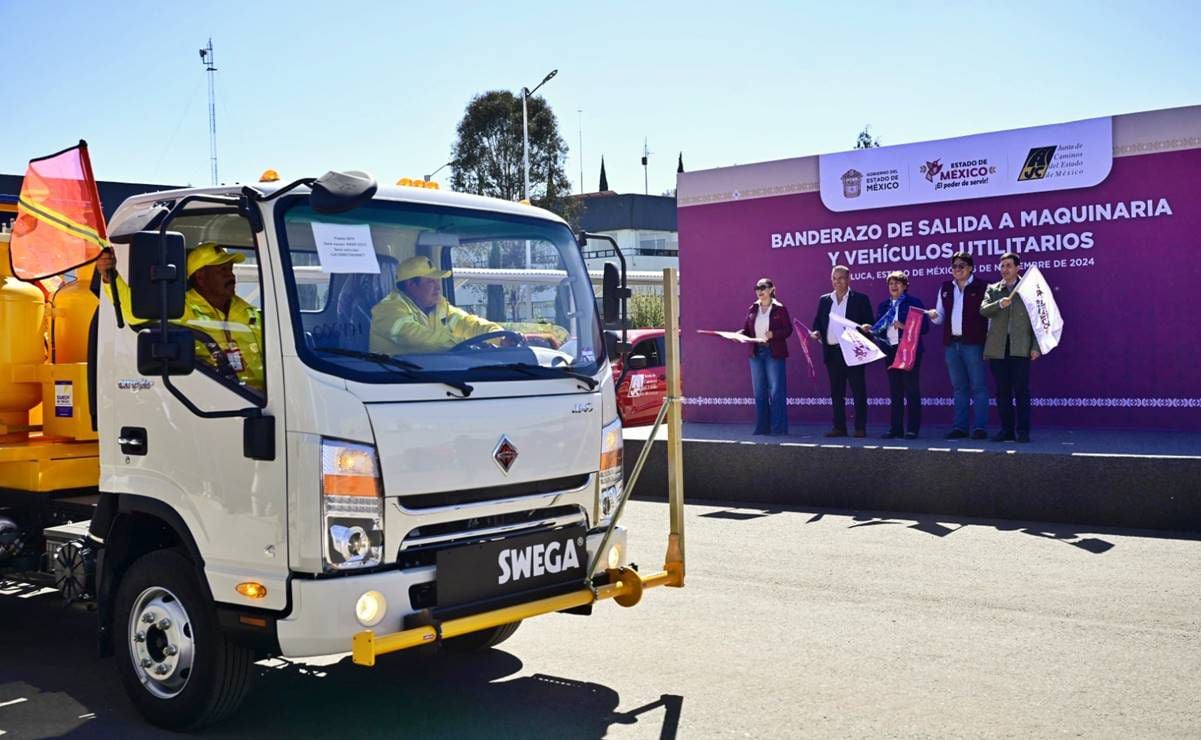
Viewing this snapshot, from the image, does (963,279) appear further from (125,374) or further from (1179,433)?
(125,374)

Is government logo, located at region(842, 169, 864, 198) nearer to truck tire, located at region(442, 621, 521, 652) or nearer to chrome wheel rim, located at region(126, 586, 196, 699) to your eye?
truck tire, located at region(442, 621, 521, 652)

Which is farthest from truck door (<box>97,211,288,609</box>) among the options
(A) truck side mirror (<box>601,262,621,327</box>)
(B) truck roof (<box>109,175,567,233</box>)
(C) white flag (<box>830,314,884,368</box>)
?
(C) white flag (<box>830,314,884,368</box>)

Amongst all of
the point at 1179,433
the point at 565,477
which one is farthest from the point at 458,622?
the point at 1179,433

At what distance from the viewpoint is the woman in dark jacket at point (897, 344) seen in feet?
45.4

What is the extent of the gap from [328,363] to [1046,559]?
19.3ft

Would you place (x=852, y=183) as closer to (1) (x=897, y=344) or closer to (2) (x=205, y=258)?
(1) (x=897, y=344)

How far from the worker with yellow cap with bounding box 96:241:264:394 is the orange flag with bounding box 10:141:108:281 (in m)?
1.39

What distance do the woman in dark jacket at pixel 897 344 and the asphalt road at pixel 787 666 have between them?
4783 mm

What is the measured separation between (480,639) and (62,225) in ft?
10.8

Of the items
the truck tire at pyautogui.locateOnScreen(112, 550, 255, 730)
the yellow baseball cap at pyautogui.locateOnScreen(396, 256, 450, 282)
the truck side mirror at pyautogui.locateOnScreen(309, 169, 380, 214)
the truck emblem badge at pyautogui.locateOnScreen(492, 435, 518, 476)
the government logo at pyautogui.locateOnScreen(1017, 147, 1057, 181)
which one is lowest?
the truck tire at pyautogui.locateOnScreen(112, 550, 255, 730)

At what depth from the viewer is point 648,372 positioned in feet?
59.0

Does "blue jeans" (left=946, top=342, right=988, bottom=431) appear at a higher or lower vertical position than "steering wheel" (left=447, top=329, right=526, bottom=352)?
A: lower

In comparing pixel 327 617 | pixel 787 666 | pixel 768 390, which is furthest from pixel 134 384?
pixel 768 390

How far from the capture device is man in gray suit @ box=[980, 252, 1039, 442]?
41.6 ft
